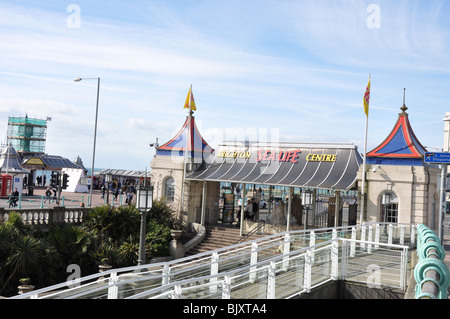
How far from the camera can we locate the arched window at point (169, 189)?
103 ft

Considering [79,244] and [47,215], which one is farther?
[47,215]

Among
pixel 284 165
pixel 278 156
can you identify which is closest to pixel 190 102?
pixel 278 156

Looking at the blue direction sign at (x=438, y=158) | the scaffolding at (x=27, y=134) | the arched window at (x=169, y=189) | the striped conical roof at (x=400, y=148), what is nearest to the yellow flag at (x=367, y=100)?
the striped conical roof at (x=400, y=148)

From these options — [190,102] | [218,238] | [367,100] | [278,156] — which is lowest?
[218,238]

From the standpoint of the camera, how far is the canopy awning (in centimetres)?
2566

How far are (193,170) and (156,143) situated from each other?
365 cm

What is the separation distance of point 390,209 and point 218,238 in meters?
9.67

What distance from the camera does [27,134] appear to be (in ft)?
273

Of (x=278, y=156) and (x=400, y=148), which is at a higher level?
(x=400, y=148)

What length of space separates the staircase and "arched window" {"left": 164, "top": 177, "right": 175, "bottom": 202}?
138 inches

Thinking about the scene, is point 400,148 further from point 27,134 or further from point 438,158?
point 27,134

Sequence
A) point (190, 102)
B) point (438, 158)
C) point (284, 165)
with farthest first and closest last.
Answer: point (190, 102), point (284, 165), point (438, 158)
